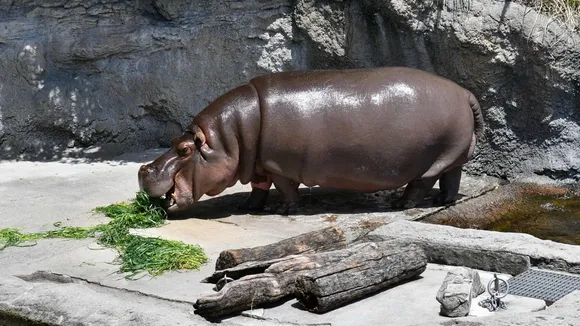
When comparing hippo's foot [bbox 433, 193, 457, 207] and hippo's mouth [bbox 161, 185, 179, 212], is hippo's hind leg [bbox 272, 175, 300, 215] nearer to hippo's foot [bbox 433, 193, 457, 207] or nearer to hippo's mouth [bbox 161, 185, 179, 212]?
hippo's mouth [bbox 161, 185, 179, 212]

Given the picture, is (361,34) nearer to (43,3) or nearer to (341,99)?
(341,99)

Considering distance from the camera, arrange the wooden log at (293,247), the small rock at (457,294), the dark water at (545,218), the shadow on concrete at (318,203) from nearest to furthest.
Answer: the small rock at (457,294), the wooden log at (293,247), the dark water at (545,218), the shadow on concrete at (318,203)

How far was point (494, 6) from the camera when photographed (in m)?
9.52

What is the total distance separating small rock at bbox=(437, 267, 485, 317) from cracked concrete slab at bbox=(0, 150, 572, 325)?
8.5 inches

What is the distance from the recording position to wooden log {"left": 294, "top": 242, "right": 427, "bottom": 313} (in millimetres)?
5603

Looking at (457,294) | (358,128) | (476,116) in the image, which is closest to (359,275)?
(457,294)

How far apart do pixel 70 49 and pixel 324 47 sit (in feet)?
8.88

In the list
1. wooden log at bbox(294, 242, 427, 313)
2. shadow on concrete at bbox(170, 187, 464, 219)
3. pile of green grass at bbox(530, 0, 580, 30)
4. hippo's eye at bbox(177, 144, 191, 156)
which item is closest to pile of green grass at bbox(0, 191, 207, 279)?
shadow on concrete at bbox(170, 187, 464, 219)

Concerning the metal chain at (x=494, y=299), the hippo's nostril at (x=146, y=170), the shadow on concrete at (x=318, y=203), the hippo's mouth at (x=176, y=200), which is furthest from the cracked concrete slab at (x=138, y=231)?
the hippo's nostril at (x=146, y=170)

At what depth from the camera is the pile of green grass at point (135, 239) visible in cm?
664

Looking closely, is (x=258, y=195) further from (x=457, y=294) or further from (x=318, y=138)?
(x=457, y=294)

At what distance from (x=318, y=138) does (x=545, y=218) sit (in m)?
1.96

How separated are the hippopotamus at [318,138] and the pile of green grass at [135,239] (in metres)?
0.19

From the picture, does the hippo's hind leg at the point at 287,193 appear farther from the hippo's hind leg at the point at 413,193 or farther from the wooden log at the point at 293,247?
the wooden log at the point at 293,247
